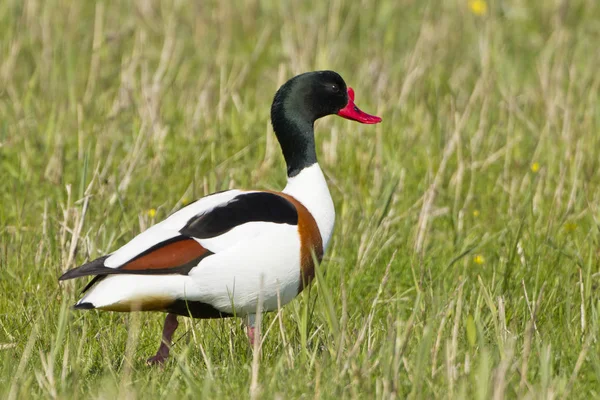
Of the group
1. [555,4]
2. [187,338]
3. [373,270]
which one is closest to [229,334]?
[187,338]

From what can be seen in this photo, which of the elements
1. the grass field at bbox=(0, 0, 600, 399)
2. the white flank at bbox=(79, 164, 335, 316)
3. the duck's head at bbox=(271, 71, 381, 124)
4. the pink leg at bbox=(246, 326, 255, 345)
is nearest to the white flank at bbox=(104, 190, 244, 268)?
the white flank at bbox=(79, 164, 335, 316)

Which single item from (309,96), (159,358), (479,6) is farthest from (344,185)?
(479,6)

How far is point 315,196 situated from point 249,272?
1.98ft

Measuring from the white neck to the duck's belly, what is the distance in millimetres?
321

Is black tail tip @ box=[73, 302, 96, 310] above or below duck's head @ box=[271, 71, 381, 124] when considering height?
below

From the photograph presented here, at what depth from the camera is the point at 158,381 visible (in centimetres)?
348

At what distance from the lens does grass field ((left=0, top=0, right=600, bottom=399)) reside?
11.3 ft

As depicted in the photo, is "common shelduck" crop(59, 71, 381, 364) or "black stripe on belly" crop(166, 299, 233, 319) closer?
"common shelduck" crop(59, 71, 381, 364)

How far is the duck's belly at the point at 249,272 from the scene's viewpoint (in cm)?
382

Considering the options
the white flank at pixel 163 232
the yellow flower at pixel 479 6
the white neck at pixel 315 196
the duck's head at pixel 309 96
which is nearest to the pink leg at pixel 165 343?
the white flank at pixel 163 232

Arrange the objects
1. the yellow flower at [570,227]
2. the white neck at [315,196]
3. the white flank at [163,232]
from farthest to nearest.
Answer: the yellow flower at [570,227] → the white neck at [315,196] → the white flank at [163,232]

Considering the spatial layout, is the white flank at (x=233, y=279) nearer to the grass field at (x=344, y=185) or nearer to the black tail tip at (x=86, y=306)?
the black tail tip at (x=86, y=306)

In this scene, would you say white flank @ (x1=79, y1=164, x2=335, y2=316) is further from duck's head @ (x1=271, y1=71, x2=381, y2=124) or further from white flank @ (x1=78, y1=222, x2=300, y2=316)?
duck's head @ (x1=271, y1=71, x2=381, y2=124)

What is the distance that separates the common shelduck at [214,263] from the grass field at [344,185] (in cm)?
13
